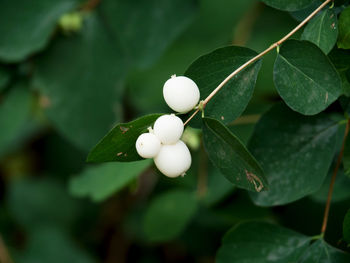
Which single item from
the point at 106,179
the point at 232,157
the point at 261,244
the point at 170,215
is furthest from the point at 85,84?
the point at 232,157

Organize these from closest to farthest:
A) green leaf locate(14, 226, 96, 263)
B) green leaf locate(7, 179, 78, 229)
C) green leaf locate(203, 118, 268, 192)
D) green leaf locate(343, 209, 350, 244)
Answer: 1. green leaf locate(203, 118, 268, 192)
2. green leaf locate(343, 209, 350, 244)
3. green leaf locate(14, 226, 96, 263)
4. green leaf locate(7, 179, 78, 229)

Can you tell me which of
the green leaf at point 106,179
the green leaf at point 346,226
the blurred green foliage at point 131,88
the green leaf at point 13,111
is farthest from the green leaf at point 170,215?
the green leaf at point 346,226

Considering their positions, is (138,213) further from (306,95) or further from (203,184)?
(306,95)

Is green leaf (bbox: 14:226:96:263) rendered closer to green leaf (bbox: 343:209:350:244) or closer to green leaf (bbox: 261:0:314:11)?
green leaf (bbox: 343:209:350:244)

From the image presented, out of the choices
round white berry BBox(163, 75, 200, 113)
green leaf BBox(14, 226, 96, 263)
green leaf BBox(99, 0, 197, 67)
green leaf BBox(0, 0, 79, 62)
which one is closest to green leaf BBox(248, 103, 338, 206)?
round white berry BBox(163, 75, 200, 113)

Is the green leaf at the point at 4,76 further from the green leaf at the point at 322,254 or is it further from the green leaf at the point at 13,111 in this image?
the green leaf at the point at 322,254
